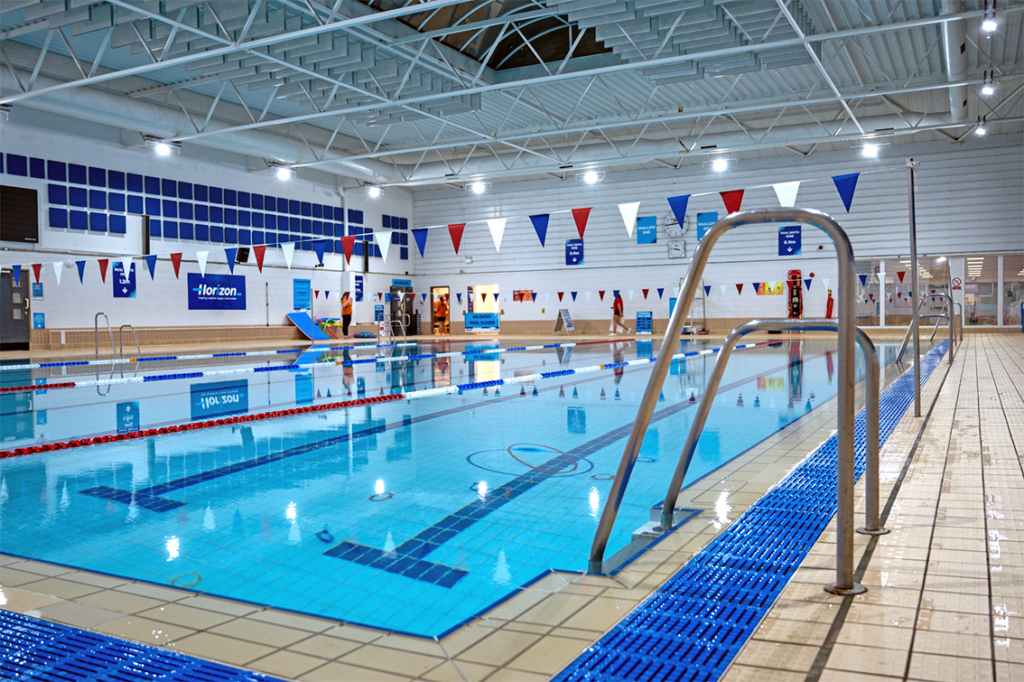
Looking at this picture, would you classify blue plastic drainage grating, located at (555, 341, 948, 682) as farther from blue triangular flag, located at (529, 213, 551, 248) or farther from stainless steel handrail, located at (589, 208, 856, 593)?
blue triangular flag, located at (529, 213, 551, 248)

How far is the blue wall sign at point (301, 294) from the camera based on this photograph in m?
20.5

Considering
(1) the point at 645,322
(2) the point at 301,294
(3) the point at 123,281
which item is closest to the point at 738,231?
(1) the point at 645,322

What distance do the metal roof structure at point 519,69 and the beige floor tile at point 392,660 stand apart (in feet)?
26.5

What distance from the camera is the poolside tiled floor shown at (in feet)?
4.87

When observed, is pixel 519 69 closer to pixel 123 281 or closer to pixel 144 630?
pixel 123 281

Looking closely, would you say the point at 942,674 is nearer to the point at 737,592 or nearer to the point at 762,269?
the point at 737,592

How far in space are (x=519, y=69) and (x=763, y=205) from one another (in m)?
9.60

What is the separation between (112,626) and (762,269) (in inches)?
801

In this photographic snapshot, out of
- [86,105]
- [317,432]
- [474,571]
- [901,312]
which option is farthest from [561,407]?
[901,312]

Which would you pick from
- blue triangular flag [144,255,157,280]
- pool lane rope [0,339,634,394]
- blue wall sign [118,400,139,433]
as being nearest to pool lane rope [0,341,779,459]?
blue wall sign [118,400,139,433]

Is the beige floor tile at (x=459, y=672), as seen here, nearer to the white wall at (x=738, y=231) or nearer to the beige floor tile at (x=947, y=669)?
the beige floor tile at (x=947, y=669)

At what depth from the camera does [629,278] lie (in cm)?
2195

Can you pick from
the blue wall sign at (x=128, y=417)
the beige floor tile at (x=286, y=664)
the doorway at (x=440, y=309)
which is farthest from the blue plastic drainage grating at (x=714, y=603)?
the doorway at (x=440, y=309)

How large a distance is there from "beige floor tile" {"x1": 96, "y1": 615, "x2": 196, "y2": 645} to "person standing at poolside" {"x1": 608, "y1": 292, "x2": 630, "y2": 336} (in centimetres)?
2061
